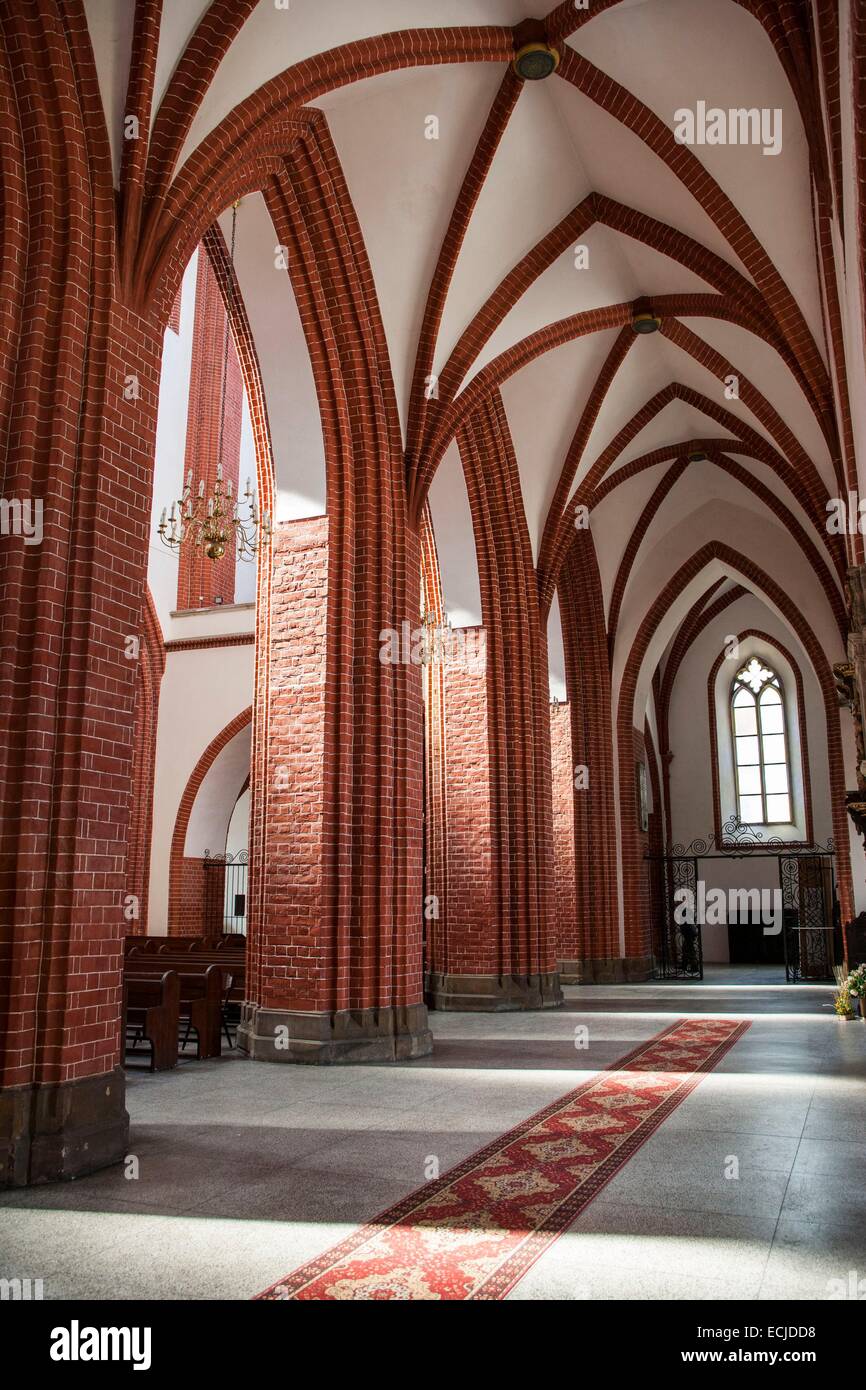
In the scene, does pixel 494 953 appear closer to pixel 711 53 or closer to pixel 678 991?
pixel 678 991

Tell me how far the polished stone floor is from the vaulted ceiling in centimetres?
432

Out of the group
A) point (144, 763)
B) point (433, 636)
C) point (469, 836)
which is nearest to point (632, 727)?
point (469, 836)

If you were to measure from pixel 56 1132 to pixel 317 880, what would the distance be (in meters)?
3.93

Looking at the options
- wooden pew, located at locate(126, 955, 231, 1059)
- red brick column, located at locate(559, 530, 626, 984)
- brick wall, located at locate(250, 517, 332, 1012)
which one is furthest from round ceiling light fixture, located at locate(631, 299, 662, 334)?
wooden pew, located at locate(126, 955, 231, 1059)

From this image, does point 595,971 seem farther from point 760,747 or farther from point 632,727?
point 760,747

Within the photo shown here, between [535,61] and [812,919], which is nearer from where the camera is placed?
[535,61]

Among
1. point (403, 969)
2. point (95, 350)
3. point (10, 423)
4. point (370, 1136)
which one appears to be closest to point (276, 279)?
point (95, 350)

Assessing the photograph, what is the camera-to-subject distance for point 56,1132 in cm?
507

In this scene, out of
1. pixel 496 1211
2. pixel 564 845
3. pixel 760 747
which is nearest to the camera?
pixel 496 1211

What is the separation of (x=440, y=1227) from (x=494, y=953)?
8.86m

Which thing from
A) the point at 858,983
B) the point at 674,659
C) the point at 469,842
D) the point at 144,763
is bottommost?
the point at 858,983

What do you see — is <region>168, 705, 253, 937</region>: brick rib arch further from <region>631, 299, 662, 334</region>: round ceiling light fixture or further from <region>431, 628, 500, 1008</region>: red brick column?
<region>631, 299, 662, 334</region>: round ceiling light fixture

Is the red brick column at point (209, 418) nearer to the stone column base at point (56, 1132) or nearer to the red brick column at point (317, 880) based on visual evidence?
the red brick column at point (317, 880)

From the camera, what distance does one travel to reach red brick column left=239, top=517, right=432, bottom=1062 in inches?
345
